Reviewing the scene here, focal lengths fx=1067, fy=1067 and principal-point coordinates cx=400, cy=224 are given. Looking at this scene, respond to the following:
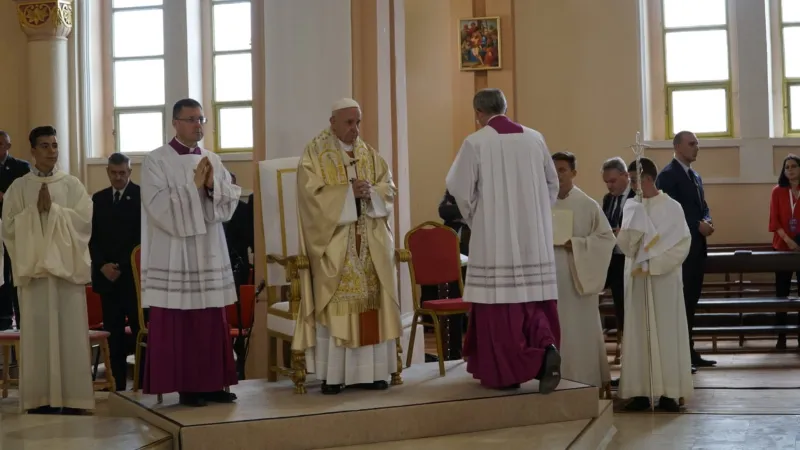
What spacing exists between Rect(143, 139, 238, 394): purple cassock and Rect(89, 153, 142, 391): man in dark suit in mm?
2104

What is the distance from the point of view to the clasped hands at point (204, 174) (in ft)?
18.4

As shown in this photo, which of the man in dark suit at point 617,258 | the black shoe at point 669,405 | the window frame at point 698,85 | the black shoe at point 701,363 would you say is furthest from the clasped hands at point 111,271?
the window frame at point 698,85

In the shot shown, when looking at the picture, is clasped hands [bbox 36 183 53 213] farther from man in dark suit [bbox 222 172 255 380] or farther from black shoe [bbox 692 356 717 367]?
black shoe [bbox 692 356 717 367]

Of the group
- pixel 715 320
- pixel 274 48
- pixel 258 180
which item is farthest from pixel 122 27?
pixel 715 320

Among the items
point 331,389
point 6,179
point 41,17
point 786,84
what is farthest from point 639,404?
point 41,17

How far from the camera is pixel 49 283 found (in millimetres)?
6648

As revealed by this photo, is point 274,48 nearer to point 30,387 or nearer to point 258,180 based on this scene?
point 258,180

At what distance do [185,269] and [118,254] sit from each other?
7.51ft

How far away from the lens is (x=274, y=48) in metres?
7.64

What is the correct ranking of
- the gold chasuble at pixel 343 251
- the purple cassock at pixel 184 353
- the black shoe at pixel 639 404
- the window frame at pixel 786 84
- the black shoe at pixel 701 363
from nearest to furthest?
the purple cassock at pixel 184 353, the gold chasuble at pixel 343 251, the black shoe at pixel 639 404, the black shoe at pixel 701 363, the window frame at pixel 786 84

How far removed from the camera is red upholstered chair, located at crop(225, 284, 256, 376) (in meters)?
7.97

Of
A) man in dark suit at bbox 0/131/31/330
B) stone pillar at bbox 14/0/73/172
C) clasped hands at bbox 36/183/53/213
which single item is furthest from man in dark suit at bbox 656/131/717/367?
stone pillar at bbox 14/0/73/172

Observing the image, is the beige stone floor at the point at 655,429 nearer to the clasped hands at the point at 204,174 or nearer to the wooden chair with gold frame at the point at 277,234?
the wooden chair with gold frame at the point at 277,234

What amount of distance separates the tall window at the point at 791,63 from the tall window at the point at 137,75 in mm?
7179
